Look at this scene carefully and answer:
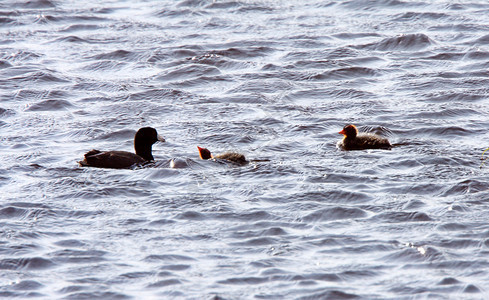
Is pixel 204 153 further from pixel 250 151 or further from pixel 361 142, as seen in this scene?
pixel 361 142

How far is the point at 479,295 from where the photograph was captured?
7.36 meters

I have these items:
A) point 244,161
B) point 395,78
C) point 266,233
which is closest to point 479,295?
point 266,233

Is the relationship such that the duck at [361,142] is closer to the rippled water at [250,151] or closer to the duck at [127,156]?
the rippled water at [250,151]

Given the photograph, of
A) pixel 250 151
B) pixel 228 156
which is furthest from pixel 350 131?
pixel 228 156

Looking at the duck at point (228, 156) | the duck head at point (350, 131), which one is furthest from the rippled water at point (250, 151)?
the duck head at point (350, 131)

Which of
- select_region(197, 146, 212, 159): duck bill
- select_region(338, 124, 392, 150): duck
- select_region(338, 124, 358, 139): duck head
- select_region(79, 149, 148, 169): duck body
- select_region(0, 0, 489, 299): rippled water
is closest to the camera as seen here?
select_region(0, 0, 489, 299): rippled water

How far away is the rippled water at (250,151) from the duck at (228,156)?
109mm

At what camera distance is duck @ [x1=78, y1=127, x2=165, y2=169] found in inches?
429

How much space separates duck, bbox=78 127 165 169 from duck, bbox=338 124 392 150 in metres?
2.39

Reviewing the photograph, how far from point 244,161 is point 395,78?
507 centimetres

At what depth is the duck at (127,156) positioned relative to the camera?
10.9 m

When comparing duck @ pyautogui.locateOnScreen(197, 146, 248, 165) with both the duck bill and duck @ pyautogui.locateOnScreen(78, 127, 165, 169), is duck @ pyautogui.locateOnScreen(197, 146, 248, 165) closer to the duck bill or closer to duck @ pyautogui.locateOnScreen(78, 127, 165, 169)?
the duck bill

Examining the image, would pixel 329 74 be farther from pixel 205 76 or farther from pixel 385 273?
pixel 385 273

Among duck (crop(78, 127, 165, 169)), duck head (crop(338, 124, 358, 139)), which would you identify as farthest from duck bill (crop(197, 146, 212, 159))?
duck head (crop(338, 124, 358, 139))
